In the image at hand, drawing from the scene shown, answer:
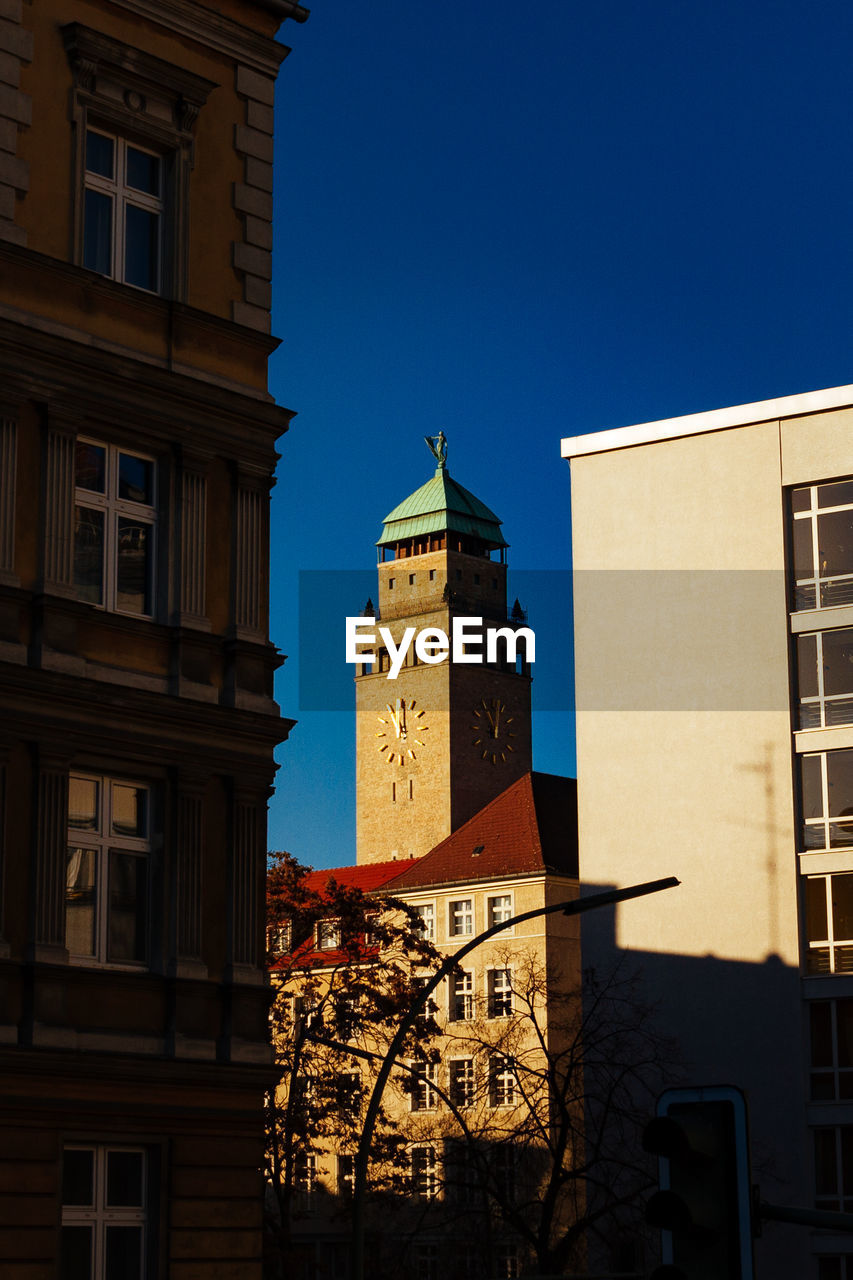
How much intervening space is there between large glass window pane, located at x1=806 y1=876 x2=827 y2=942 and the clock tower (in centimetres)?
7929

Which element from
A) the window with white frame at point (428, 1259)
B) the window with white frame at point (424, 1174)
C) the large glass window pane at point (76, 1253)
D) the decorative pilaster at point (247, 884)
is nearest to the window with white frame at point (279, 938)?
the window with white frame at point (424, 1174)

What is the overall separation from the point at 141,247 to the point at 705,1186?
50.7 ft

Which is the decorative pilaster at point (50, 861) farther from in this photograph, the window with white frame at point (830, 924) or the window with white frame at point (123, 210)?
the window with white frame at point (830, 924)

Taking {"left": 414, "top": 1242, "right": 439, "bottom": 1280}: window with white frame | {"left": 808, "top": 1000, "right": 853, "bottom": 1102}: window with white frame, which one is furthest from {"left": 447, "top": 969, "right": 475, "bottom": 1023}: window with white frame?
{"left": 808, "top": 1000, "right": 853, "bottom": 1102}: window with white frame

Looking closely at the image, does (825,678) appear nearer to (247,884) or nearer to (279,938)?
(279,938)

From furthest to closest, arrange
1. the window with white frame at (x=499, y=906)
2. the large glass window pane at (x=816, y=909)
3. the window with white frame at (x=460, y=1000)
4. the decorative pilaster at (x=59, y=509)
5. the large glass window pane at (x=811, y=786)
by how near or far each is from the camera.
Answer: the window with white frame at (x=499, y=906), the window with white frame at (x=460, y=1000), the large glass window pane at (x=811, y=786), the large glass window pane at (x=816, y=909), the decorative pilaster at (x=59, y=509)

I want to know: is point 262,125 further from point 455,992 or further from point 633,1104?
point 455,992

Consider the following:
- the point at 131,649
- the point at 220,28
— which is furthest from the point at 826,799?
the point at 131,649

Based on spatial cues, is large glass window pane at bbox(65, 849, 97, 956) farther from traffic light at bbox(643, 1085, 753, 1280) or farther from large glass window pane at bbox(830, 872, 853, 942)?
large glass window pane at bbox(830, 872, 853, 942)

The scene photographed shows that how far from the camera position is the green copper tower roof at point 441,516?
142 meters

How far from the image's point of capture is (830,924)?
144ft

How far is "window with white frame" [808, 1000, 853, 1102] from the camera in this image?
4306cm

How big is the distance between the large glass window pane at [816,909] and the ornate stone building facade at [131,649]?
26.1 m

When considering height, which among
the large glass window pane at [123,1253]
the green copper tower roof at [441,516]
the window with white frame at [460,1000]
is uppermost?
the green copper tower roof at [441,516]
